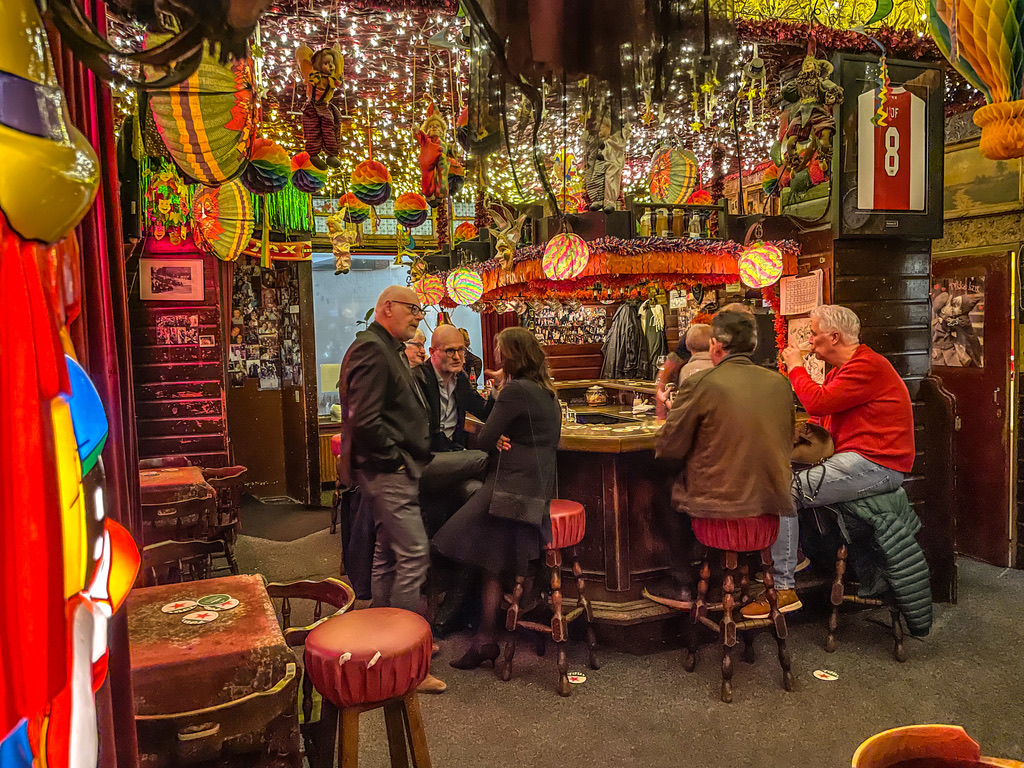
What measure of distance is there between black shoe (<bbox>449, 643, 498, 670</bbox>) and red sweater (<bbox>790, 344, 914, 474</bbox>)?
2.04m

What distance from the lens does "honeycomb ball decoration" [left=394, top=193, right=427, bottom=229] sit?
525 cm

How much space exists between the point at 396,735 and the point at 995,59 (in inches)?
84.8

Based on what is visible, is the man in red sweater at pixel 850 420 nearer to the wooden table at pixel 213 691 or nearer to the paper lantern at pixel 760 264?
the paper lantern at pixel 760 264

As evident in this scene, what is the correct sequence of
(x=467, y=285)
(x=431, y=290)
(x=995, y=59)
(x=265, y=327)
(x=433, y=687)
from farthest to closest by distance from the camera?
(x=265, y=327)
(x=431, y=290)
(x=467, y=285)
(x=433, y=687)
(x=995, y=59)

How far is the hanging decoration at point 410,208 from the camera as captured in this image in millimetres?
5246

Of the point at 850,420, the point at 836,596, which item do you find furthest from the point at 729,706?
the point at 850,420

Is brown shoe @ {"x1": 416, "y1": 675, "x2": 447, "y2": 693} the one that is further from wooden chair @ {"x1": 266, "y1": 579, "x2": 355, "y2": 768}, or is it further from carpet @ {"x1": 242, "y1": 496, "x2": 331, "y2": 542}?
carpet @ {"x1": 242, "y1": 496, "x2": 331, "y2": 542}

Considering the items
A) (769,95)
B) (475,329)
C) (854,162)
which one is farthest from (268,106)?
(475,329)

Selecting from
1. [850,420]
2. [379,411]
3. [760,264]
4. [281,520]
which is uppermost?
[760,264]

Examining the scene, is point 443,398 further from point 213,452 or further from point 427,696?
point 213,452

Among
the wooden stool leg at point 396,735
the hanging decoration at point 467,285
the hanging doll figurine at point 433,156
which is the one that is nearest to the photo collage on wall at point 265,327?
the hanging decoration at point 467,285

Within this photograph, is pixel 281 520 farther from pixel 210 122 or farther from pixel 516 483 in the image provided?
pixel 210 122

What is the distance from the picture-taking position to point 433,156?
12.5 ft

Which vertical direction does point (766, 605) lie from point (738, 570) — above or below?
below
